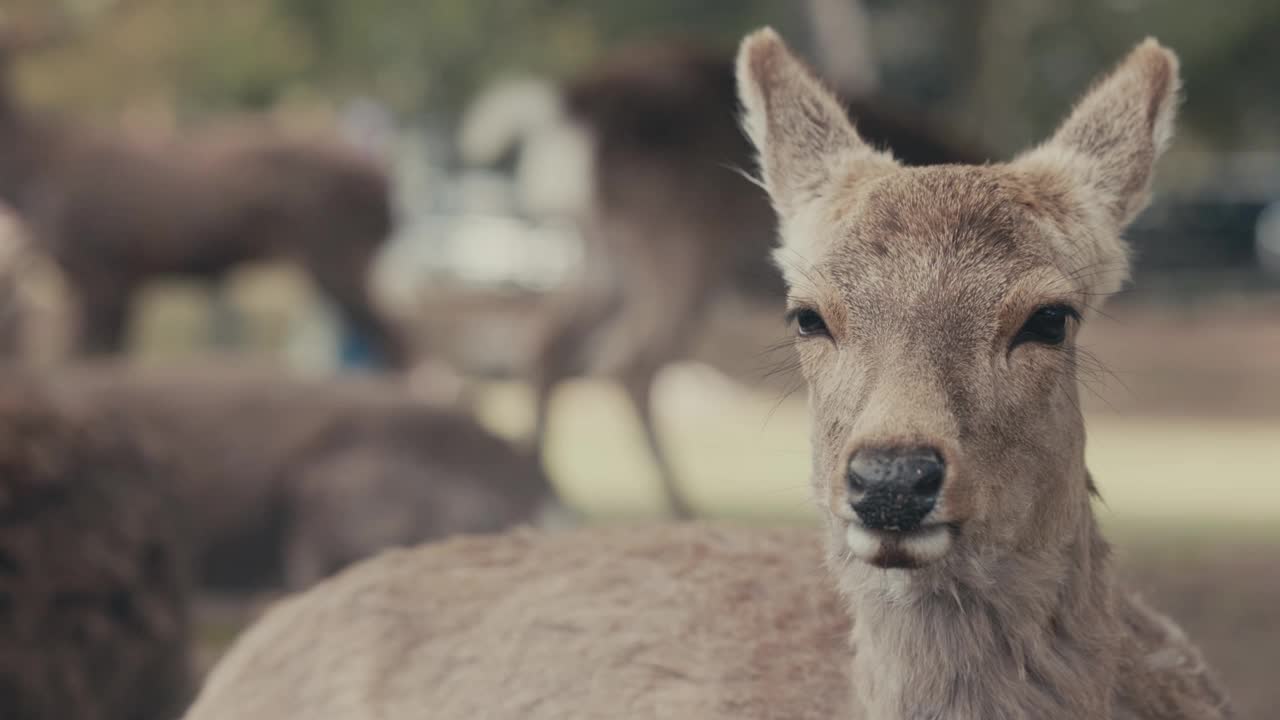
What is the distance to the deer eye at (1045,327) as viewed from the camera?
2.89 meters

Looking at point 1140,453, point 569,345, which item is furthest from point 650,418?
point 1140,453

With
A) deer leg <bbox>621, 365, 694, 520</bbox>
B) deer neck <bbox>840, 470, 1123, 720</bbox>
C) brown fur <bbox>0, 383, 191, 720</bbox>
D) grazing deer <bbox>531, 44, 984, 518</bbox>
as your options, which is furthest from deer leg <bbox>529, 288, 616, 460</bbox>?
deer neck <bbox>840, 470, 1123, 720</bbox>

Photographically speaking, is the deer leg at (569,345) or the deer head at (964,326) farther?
the deer leg at (569,345)

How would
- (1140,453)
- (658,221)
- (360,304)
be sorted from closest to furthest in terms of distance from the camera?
(658,221), (1140,453), (360,304)

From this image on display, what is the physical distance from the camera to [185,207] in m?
12.5

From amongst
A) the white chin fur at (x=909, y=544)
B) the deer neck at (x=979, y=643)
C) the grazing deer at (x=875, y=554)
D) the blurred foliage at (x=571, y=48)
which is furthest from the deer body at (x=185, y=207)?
the white chin fur at (x=909, y=544)

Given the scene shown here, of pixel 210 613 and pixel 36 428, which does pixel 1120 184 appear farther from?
pixel 210 613

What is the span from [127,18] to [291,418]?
941cm

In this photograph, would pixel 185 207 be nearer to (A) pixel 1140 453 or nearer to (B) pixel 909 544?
(A) pixel 1140 453

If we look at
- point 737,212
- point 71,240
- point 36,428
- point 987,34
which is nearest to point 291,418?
point 36,428

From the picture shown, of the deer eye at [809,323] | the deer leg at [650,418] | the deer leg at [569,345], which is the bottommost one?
the deer leg at [650,418]

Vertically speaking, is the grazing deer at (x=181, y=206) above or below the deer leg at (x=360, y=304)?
above

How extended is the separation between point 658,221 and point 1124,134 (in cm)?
608

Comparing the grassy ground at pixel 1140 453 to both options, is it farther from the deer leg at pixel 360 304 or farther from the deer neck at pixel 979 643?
the deer neck at pixel 979 643
